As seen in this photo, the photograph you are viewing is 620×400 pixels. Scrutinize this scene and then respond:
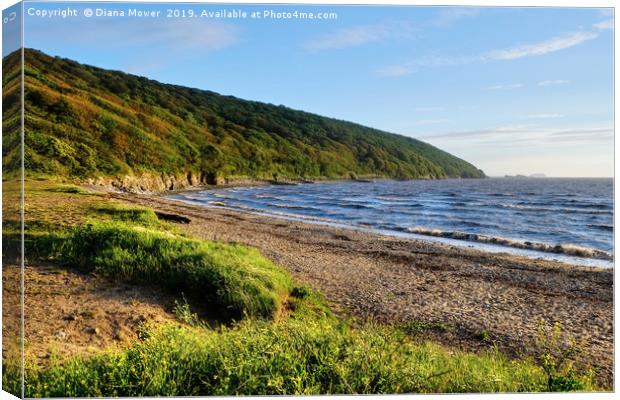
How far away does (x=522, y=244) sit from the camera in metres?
21.9

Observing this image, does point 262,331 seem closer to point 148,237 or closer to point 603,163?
point 148,237

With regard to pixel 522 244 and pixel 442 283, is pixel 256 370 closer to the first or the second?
pixel 442 283

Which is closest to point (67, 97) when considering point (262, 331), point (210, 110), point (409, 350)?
point (210, 110)

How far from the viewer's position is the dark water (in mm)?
19844

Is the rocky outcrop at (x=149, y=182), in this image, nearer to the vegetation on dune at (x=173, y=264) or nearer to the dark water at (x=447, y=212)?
the dark water at (x=447, y=212)

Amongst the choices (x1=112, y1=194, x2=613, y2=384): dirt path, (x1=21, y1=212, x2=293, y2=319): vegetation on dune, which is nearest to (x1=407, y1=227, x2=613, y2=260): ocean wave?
(x1=112, y1=194, x2=613, y2=384): dirt path

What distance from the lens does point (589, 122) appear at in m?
7.93

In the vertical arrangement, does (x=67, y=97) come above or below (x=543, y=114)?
above

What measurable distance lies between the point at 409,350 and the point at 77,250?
6399 millimetres

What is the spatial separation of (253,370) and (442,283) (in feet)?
24.6

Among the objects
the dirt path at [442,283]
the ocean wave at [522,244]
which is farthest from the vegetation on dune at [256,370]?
the ocean wave at [522,244]

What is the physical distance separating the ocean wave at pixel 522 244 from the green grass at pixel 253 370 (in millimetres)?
15743

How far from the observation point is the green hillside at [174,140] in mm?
13453

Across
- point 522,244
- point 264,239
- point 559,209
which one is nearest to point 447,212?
point 559,209
